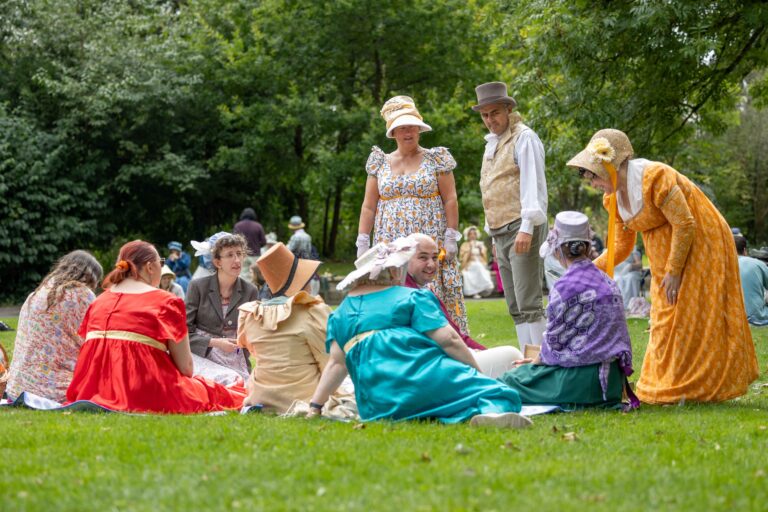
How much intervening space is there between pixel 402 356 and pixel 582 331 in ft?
4.36

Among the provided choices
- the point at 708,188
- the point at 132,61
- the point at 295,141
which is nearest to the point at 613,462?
the point at 132,61

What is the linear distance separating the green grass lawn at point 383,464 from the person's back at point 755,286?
7892mm

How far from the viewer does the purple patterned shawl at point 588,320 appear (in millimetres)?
6363

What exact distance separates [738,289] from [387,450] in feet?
10.5

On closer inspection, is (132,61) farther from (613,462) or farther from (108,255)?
(613,462)

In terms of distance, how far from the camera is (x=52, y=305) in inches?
279

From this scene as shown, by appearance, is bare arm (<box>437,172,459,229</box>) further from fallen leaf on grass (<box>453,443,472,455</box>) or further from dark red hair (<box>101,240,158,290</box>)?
fallen leaf on grass (<box>453,443,472,455</box>)

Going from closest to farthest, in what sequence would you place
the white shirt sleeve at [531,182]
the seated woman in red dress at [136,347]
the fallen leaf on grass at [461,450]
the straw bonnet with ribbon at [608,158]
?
the fallen leaf on grass at [461,450] < the seated woman in red dress at [136,347] < the straw bonnet with ribbon at [608,158] < the white shirt sleeve at [531,182]

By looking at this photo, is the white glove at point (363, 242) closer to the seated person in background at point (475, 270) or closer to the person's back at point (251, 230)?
the person's back at point (251, 230)

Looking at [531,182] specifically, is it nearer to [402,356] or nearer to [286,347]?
[286,347]

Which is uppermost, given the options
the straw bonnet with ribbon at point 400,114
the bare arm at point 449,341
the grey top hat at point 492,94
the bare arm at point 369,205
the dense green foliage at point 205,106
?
the dense green foliage at point 205,106

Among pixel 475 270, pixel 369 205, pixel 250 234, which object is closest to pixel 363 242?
pixel 369 205

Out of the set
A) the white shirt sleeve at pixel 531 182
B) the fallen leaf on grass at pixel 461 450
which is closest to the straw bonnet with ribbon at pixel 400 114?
the white shirt sleeve at pixel 531 182

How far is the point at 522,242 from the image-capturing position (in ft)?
25.7
